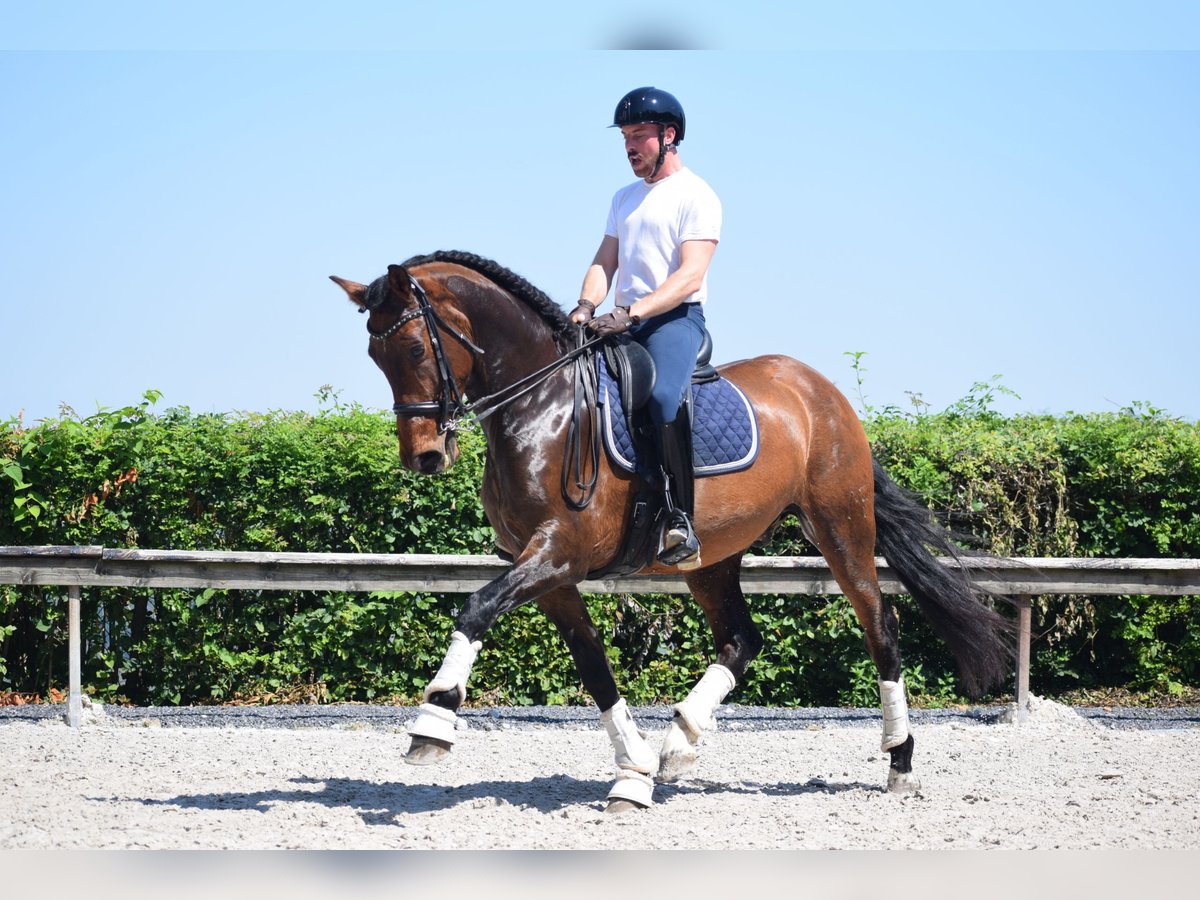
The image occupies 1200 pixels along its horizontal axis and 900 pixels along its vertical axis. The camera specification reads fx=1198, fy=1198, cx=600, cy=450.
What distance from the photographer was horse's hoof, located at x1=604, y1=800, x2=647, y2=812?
5648mm

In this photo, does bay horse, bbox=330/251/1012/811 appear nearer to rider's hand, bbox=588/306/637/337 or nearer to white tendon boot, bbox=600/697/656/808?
white tendon boot, bbox=600/697/656/808

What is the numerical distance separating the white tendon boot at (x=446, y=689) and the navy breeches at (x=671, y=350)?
1.41m

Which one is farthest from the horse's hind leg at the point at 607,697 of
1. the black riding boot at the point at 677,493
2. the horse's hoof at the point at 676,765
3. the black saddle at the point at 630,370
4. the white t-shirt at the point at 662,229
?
the white t-shirt at the point at 662,229

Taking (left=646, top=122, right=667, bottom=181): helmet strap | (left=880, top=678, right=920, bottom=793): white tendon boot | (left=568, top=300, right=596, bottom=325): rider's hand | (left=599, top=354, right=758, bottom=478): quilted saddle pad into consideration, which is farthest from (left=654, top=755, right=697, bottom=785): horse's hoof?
(left=646, top=122, right=667, bottom=181): helmet strap

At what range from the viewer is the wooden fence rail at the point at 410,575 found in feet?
26.3

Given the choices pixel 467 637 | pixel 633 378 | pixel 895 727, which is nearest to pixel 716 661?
pixel 895 727

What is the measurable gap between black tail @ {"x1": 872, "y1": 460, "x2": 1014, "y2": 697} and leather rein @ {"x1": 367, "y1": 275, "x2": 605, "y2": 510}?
2.15m

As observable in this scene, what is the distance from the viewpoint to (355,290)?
5.30 m

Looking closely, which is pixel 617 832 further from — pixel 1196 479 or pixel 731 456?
pixel 1196 479

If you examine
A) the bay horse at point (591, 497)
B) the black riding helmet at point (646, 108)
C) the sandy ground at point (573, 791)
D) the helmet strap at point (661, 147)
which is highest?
the black riding helmet at point (646, 108)

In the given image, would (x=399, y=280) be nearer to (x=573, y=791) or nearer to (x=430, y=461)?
(x=430, y=461)

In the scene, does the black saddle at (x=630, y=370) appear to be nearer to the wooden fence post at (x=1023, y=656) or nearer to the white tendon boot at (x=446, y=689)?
the white tendon boot at (x=446, y=689)

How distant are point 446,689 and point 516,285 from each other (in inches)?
76.2

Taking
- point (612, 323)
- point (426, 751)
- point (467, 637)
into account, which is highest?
point (612, 323)
